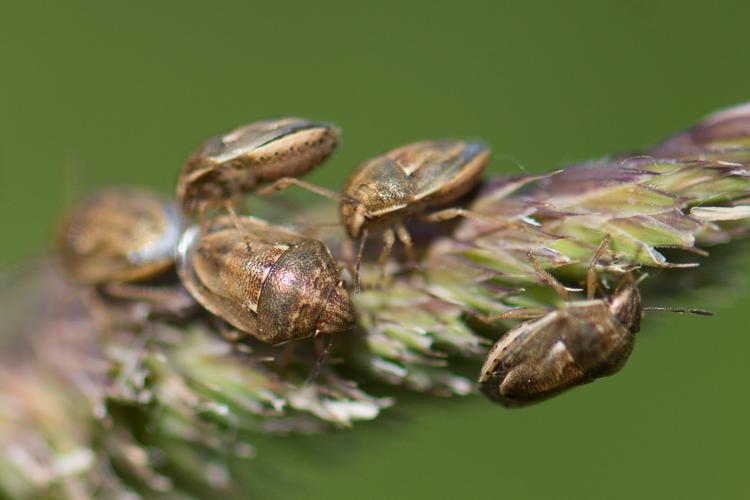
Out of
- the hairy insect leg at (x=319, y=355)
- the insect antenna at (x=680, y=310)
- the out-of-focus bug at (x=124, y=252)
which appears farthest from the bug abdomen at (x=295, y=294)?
the insect antenna at (x=680, y=310)

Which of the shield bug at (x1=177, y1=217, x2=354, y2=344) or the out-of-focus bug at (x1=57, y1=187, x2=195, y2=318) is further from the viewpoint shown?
the out-of-focus bug at (x1=57, y1=187, x2=195, y2=318)

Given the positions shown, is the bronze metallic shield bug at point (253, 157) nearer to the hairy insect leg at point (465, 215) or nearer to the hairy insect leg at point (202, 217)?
the hairy insect leg at point (202, 217)

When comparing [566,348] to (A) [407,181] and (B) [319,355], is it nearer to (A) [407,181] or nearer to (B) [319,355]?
(A) [407,181]

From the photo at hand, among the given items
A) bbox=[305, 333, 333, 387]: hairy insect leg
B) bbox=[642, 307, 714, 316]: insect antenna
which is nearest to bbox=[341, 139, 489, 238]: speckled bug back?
bbox=[305, 333, 333, 387]: hairy insect leg

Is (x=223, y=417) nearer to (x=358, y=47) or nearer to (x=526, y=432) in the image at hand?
(x=526, y=432)

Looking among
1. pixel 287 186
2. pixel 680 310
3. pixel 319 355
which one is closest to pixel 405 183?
pixel 287 186

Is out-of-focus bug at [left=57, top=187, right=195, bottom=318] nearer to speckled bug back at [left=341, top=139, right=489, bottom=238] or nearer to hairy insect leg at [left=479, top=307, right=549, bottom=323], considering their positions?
speckled bug back at [left=341, top=139, right=489, bottom=238]
